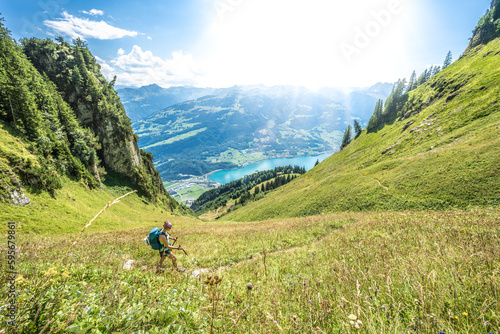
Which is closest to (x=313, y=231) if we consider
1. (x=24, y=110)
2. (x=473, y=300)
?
(x=473, y=300)

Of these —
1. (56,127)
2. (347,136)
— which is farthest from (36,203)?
(347,136)

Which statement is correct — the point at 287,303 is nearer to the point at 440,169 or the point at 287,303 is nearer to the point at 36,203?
the point at 36,203

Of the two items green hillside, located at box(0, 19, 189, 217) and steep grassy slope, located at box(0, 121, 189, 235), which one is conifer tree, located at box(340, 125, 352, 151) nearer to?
green hillside, located at box(0, 19, 189, 217)

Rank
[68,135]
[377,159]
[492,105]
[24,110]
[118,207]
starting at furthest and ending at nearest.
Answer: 1. [377,159]
2. [492,105]
3. [68,135]
4. [118,207]
5. [24,110]

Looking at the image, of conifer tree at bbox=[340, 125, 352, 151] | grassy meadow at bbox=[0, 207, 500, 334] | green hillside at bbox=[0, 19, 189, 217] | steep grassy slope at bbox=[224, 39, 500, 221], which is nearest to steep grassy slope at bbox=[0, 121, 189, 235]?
green hillside at bbox=[0, 19, 189, 217]

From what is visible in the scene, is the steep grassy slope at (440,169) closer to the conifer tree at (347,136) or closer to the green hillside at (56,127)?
the green hillside at (56,127)

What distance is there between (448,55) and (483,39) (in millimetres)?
49352

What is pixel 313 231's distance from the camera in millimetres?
13914

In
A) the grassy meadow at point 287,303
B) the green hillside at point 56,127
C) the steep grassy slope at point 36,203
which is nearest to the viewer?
the grassy meadow at point 287,303

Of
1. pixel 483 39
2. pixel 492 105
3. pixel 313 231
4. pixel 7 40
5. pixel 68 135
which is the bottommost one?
pixel 313 231

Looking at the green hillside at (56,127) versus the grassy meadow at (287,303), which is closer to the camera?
the grassy meadow at (287,303)

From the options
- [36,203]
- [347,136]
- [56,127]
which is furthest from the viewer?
[347,136]

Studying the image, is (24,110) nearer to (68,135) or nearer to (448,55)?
(68,135)

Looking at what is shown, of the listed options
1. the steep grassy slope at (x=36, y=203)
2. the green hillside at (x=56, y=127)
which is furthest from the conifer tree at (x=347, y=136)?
the steep grassy slope at (x=36, y=203)
